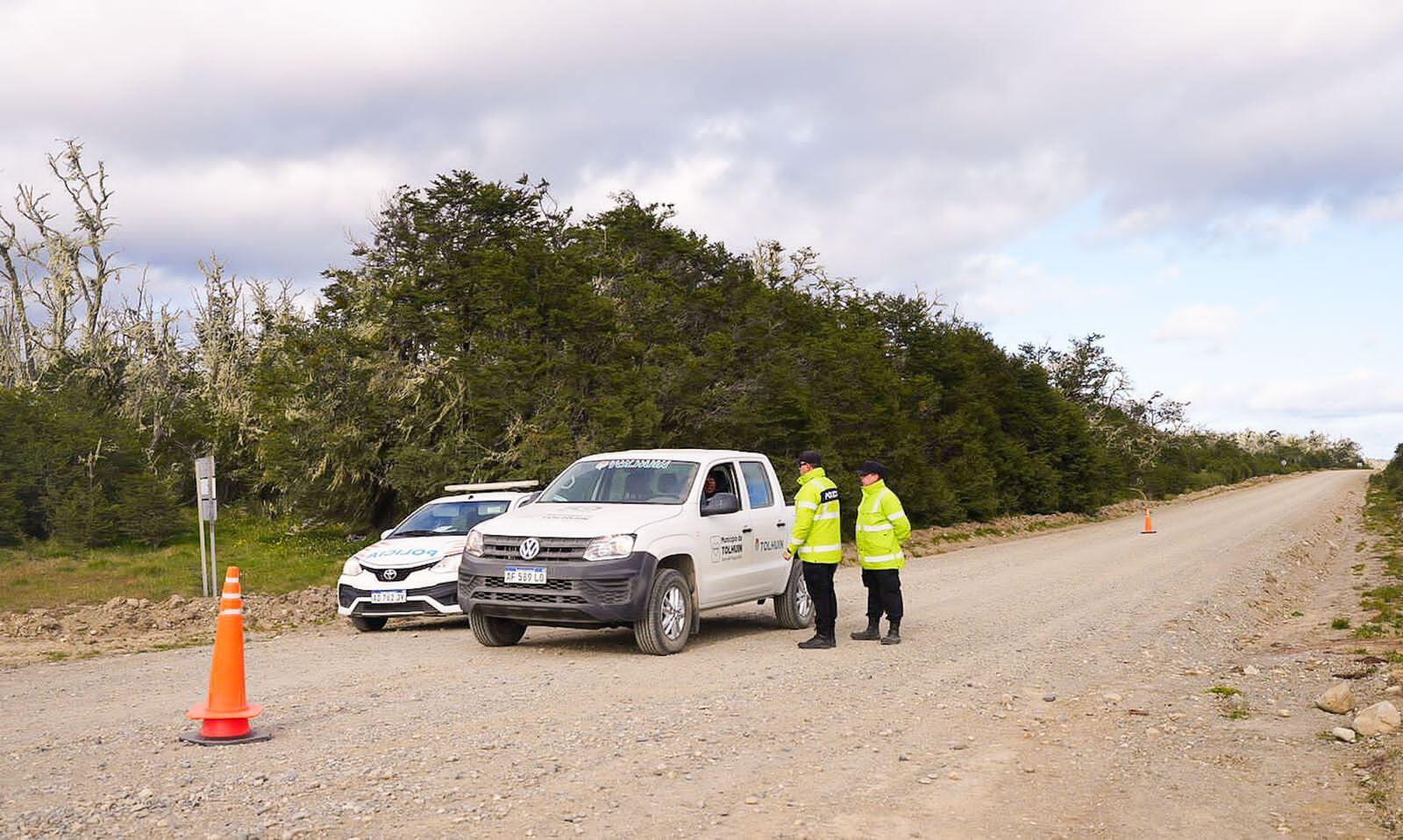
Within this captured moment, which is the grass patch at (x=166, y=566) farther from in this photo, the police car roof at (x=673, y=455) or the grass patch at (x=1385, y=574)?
the grass patch at (x=1385, y=574)

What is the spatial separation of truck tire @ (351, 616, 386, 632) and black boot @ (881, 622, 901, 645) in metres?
6.15

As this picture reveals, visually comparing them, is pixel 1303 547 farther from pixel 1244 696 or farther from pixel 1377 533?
pixel 1244 696

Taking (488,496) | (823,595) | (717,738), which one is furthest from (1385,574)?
(717,738)

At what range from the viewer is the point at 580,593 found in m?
10.9

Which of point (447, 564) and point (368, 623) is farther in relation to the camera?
point (368, 623)

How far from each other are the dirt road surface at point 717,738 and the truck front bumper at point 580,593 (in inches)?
17.3

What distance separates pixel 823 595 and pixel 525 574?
3051 mm

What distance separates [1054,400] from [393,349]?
35555 mm

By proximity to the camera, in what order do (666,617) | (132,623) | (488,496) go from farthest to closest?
(132,623), (488,496), (666,617)

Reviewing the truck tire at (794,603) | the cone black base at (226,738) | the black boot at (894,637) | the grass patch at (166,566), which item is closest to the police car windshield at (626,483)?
the truck tire at (794,603)

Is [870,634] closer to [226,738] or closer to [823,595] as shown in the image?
[823,595]

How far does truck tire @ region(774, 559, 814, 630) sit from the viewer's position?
44.6 ft

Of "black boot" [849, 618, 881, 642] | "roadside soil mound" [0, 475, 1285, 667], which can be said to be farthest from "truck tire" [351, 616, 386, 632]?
"black boot" [849, 618, 881, 642]

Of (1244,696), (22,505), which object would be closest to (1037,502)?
(22,505)
